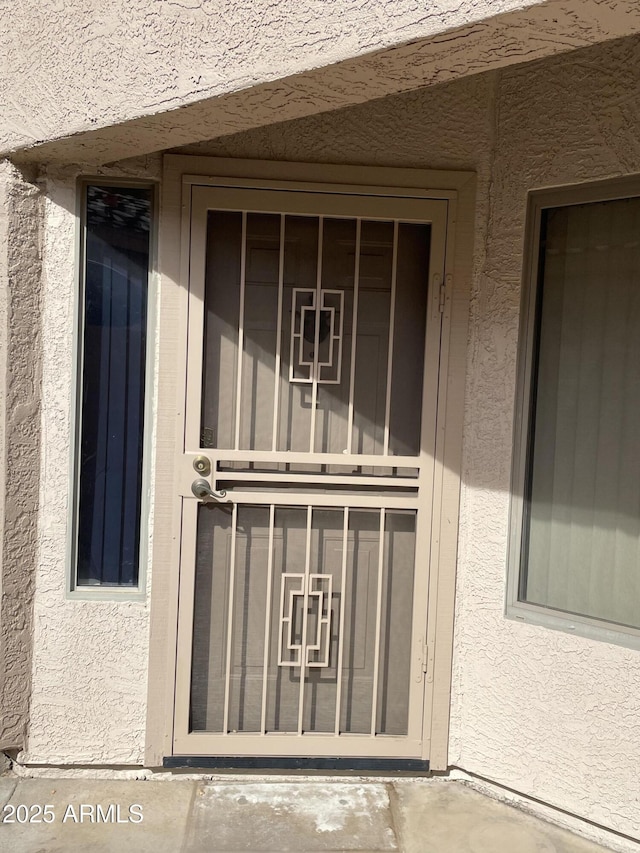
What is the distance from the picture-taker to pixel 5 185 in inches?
118

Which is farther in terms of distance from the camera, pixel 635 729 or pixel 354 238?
pixel 354 238

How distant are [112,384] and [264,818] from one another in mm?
2015

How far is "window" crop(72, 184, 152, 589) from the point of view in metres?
3.18

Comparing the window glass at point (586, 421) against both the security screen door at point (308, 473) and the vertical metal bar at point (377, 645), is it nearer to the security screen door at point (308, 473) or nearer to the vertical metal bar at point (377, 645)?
the security screen door at point (308, 473)

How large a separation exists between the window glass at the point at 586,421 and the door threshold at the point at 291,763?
3.21 ft

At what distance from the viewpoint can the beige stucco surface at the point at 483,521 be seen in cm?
291

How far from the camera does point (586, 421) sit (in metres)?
3.01

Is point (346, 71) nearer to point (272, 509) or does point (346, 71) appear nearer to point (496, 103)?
point (496, 103)

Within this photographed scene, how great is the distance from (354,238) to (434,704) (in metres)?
2.17

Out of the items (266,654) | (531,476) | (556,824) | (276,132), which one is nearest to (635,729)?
(556,824)

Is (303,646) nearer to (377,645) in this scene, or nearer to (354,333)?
(377,645)

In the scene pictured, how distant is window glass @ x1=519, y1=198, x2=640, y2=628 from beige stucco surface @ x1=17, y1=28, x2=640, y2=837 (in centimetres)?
14

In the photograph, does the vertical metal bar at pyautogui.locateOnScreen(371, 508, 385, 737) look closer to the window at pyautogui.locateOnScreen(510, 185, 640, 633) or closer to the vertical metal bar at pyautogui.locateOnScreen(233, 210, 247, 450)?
the window at pyautogui.locateOnScreen(510, 185, 640, 633)

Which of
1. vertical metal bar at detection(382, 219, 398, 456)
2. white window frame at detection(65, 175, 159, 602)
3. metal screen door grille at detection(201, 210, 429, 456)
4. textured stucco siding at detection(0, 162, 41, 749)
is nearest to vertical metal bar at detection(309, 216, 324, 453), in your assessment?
metal screen door grille at detection(201, 210, 429, 456)
